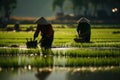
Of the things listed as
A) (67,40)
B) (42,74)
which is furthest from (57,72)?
(67,40)

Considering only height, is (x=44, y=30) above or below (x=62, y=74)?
above

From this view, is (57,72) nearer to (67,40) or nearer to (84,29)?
(84,29)

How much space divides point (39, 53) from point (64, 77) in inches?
272

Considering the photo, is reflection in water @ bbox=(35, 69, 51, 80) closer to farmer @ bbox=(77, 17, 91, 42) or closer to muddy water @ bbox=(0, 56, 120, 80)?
muddy water @ bbox=(0, 56, 120, 80)

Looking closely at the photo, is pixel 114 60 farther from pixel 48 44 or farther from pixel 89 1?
pixel 89 1

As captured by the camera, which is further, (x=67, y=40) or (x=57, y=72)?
(x=67, y=40)

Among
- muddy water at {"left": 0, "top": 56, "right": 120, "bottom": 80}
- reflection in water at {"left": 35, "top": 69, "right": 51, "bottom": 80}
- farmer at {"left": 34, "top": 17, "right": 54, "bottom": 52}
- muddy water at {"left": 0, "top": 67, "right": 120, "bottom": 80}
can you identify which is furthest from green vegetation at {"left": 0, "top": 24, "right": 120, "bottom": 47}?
reflection in water at {"left": 35, "top": 69, "right": 51, "bottom": 80}

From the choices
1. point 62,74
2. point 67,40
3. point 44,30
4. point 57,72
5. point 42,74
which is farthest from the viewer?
point 67,40

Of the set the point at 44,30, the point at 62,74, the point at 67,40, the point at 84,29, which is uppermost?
the point at 44,30

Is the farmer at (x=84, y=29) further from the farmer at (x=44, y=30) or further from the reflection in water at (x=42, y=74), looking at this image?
the reflection in water at (x=42, y=74)

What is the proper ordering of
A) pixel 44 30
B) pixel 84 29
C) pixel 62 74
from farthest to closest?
pixel 84 29
pixel 44 30
pixel 62 74

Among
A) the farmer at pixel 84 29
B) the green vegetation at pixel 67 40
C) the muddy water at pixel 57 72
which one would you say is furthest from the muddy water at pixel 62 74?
the farmer at pixel 84 29

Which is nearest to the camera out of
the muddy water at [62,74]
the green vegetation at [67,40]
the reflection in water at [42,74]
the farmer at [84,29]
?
the muddy water at [62,74]

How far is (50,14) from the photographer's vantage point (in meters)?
167
